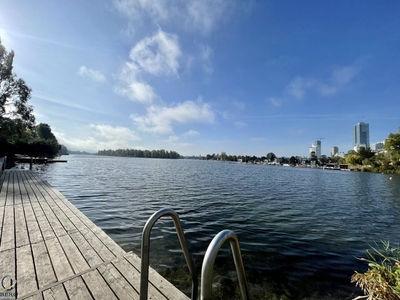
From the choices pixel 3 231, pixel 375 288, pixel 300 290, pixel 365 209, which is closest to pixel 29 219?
pixel 3 231

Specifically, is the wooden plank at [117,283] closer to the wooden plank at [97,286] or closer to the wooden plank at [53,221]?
the wooden plank at [97,286]

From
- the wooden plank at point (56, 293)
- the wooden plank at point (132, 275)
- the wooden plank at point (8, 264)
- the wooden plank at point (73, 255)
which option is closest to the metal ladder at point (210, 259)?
the wooden plank at point (132, 275)

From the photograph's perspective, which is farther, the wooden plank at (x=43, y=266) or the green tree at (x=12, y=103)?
the green tree at (x=12, y=103)

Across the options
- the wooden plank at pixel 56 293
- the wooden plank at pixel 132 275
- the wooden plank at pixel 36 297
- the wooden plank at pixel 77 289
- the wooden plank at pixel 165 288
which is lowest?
the wooden plank at pixel 165 288

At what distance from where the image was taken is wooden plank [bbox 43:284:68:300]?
2355 millimetres

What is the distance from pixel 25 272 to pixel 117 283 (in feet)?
4.90

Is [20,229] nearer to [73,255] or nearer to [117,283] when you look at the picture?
[73,255]

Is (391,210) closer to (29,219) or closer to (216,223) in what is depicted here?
(216,223)

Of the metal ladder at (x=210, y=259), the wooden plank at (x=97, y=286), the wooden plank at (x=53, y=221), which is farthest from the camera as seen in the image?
the wooden plank at (x=53, y=221)

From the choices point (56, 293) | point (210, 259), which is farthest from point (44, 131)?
point (210, 259)

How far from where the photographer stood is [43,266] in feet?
9.96

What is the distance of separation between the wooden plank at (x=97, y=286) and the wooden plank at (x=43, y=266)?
18.0 inches

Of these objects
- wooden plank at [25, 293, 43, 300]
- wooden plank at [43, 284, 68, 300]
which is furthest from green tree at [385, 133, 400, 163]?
wooden plank at [25, 293, 43, 300]

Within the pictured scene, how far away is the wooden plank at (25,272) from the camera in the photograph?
2.51m
